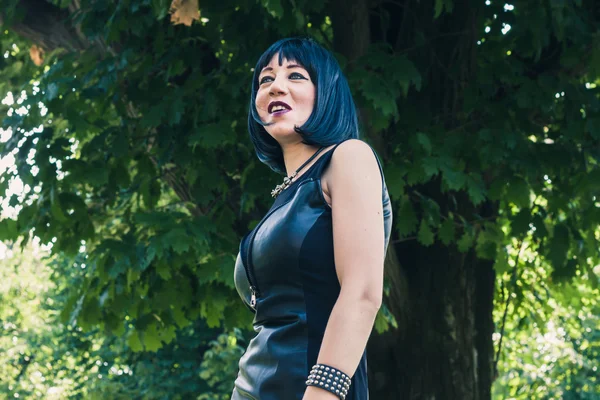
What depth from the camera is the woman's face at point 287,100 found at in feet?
8.02

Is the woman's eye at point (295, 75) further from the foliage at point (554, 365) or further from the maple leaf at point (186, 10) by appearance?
the foliage at point (554, 365)

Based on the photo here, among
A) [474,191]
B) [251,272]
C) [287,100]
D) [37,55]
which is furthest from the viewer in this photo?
[37,55]

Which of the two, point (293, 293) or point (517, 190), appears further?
point (517, 190)

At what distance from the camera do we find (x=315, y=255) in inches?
86.6

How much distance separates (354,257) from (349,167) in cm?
23

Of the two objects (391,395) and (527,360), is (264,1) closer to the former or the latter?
(391,395)

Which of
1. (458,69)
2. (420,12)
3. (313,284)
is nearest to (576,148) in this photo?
(458,69)

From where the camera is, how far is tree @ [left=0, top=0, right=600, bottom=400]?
5.89 metres

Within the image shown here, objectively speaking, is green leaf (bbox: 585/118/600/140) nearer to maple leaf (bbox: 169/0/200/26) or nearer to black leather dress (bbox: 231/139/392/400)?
maple leaf (bbox: 169/0/200/26)

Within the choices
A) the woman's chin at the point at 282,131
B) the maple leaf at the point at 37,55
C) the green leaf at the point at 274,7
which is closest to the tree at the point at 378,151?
the maple leaf at the point at 37,55

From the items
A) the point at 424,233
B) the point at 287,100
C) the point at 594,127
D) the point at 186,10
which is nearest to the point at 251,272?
the point at 287,100

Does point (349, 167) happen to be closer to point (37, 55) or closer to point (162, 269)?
point (162, 269)

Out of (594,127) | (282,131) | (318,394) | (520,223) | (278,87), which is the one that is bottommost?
(318,394)

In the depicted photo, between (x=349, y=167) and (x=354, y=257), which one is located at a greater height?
(x=349, y=167)
